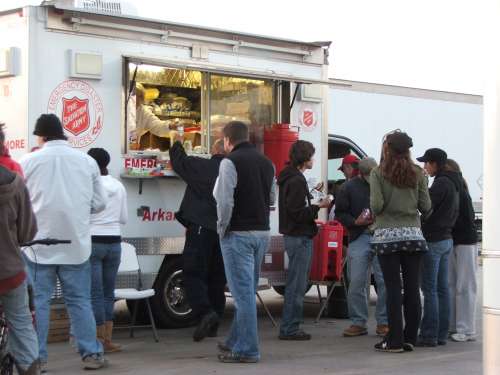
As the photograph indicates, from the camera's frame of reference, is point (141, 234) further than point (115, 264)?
Yes

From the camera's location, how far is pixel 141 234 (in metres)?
9.60

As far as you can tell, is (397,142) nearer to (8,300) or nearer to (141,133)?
(141,133)

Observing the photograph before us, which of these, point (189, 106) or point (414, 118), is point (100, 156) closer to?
point (189, 106)

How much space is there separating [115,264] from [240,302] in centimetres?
118

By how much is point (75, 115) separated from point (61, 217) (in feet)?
7.14

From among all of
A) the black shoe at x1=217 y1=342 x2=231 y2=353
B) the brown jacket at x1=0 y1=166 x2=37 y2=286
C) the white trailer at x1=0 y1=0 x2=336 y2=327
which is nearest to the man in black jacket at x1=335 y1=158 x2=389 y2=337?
the white trailer at x1=0 y1=0 x2=336 y2=327

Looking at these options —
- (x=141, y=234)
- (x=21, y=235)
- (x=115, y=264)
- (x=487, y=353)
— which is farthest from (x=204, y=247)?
(x=487, y=353)

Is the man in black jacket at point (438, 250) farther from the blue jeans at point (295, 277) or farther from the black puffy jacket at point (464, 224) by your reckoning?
the blue jeans at point (295, 277)

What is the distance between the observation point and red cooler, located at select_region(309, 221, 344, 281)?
1031cm

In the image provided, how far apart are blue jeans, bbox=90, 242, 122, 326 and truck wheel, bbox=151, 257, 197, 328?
136cm

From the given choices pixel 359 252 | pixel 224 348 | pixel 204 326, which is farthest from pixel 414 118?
pixel 224 348

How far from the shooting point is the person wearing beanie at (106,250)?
8.22 meters

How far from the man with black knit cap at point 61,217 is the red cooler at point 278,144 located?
3197 mm

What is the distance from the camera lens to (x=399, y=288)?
27.9 feet
